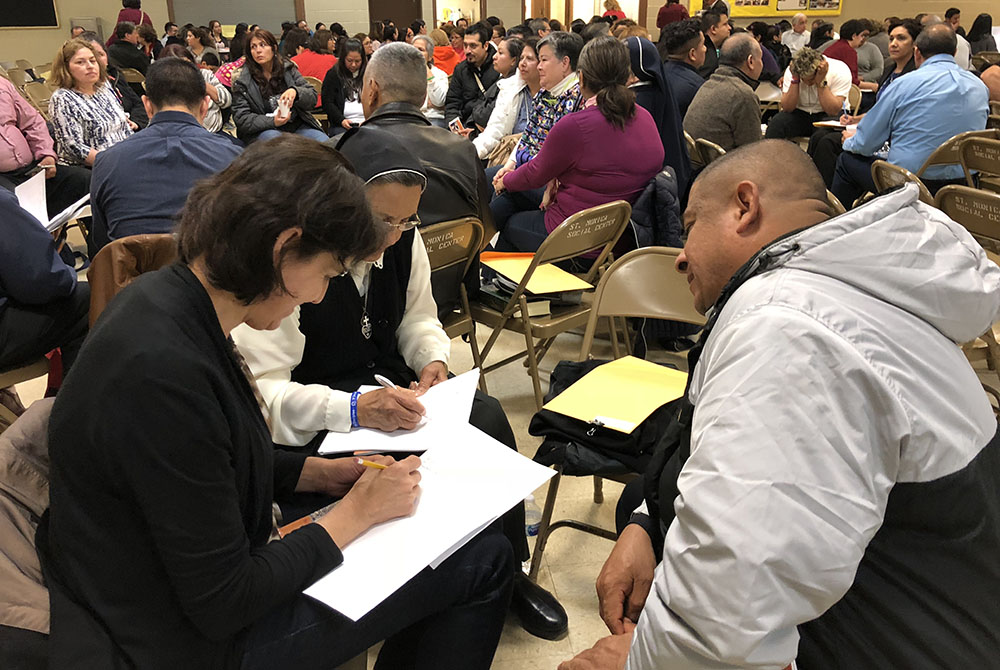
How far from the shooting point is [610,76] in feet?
10.8

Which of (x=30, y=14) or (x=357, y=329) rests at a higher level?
Answer: (x=30, y=14)

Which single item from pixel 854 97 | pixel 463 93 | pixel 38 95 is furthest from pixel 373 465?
pixel 38 95

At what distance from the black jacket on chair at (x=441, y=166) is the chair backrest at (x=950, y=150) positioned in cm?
270

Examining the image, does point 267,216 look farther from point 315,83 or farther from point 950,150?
→ point 315,83

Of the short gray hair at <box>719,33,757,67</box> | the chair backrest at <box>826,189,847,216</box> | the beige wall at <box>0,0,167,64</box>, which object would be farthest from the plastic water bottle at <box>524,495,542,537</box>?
the beige wall at <box>0,0,167,64</box>

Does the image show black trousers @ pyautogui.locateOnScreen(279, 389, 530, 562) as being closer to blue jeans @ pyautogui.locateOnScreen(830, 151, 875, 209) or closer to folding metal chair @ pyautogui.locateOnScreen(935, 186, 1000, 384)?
folding metal chair @ pyautogui.locateOnScreen(935, 186, 1000, 384)

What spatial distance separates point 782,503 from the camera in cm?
87

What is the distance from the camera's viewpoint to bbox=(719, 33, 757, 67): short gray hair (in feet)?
14.9

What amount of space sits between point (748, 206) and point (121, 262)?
1.44 meters

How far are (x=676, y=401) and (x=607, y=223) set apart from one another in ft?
3.87

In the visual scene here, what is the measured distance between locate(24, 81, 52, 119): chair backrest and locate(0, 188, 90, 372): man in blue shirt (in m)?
4.67

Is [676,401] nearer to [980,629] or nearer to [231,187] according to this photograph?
[980,629]

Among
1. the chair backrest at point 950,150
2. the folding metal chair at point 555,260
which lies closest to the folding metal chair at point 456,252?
the folding metal chair at point 555,260

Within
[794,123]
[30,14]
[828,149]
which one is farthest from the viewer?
[30,14]
